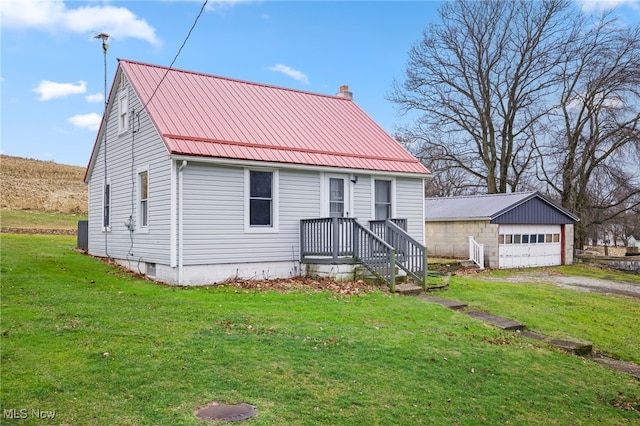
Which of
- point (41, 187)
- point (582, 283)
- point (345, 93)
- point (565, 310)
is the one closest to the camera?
point (565, 310)

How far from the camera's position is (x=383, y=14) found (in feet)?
50.9

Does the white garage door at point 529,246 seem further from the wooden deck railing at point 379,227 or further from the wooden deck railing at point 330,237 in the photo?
the wooden deck railing at point 330,237

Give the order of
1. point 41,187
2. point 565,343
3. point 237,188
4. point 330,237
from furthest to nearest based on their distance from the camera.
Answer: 1. point 41,187
2. point 330,237
3. point 237,188
4. point 565,343

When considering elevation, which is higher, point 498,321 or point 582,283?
point 498,321

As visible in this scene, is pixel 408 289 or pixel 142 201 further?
pixel 142 201

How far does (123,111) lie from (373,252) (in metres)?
8.67

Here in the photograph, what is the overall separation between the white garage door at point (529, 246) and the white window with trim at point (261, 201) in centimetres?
1300

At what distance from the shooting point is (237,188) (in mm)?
14359

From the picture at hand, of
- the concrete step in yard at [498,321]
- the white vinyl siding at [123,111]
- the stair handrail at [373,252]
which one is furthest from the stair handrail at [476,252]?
the white vinyl siding at [123,111]

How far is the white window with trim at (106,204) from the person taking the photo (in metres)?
17.5

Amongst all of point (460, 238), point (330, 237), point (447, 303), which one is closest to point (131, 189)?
point (330, 237)

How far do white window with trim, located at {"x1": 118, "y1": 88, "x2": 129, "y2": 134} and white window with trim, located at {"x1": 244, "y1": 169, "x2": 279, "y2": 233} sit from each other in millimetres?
4514

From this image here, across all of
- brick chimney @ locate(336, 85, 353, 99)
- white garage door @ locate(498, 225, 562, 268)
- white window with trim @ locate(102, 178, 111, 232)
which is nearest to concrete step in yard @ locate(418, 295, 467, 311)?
white window with trim @ locate(102, 178, 111, 232)

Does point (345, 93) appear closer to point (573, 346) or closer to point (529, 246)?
point (529, 246)
